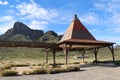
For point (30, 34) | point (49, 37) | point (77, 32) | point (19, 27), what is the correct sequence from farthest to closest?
point (19, 27) → point (30, 34) → point (49, 37) → point (77, 32)

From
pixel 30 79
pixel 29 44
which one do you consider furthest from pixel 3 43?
pixel 30 79

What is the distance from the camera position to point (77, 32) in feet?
106

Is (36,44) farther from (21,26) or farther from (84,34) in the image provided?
(21,26)

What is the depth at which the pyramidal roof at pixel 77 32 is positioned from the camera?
31372 mm

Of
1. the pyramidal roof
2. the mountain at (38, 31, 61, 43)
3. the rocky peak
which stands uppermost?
the rocky peak

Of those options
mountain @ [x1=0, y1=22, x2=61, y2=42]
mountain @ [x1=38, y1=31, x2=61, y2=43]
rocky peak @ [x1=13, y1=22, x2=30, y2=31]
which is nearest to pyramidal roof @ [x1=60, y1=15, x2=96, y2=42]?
mountain @ [x1=0, y1=22, x2=61, y2=42]

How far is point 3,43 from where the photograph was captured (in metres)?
28.9

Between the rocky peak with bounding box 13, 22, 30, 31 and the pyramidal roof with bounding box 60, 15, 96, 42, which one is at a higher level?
the rocky peak with bounding box 13, 22, 30, 31

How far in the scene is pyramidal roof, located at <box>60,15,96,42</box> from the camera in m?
31.4

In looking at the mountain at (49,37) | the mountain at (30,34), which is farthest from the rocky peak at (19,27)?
the mountain at (49,37)

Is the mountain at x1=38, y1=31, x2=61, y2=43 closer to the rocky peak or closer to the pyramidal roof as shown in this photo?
the rocky peak

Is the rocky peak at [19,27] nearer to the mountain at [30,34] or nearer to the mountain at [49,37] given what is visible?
the mountain at [30,34]

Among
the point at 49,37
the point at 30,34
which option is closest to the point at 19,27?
the point at 30,34

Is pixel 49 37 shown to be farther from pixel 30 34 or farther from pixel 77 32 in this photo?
pixel 77 32
